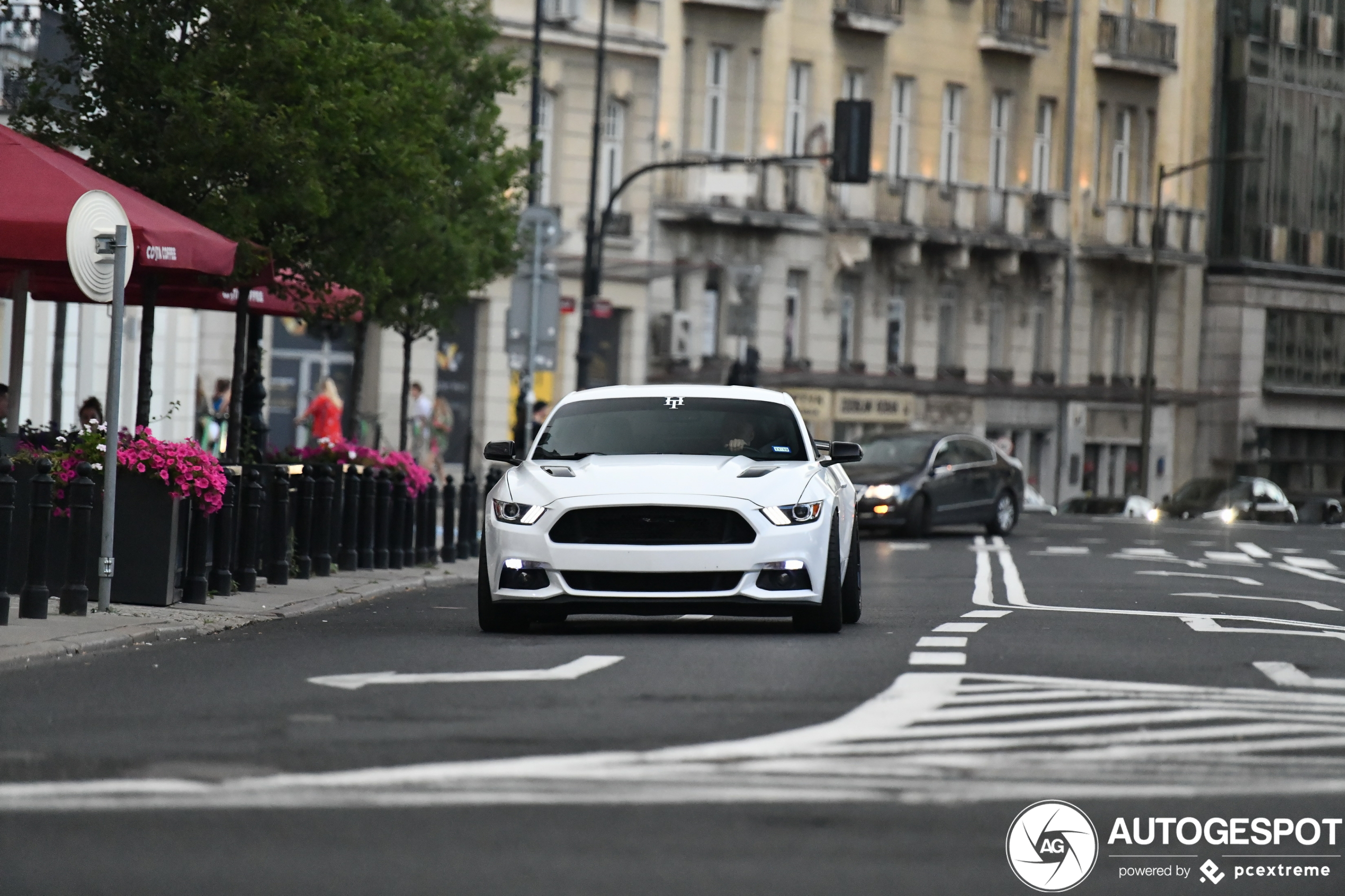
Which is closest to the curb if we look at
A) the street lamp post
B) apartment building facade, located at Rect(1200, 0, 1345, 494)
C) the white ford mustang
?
the white ford mustang

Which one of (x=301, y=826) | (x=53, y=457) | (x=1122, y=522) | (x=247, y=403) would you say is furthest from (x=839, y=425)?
(x=301, y=826)

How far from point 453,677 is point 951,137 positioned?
5293 cm

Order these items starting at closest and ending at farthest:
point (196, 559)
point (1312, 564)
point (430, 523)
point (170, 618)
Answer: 1. point (170, 618)
2. point (196, 559)
3. point (430, 523)
4. point (1312, 564)

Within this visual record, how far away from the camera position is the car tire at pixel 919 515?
38062mm

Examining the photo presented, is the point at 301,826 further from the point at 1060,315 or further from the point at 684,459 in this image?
the point at 1060,315

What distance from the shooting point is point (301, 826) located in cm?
767

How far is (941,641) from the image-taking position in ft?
50.4

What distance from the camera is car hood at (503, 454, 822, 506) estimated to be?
51.2 ft

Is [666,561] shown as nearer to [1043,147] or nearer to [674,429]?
[674,429]

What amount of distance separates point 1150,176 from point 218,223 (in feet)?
168

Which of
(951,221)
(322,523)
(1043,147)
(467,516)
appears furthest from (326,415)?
(1043,147)

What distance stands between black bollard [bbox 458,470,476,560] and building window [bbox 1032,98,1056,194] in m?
38.3

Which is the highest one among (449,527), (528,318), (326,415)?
(528,318)

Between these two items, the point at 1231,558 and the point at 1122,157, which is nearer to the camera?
the point at 1231,558
